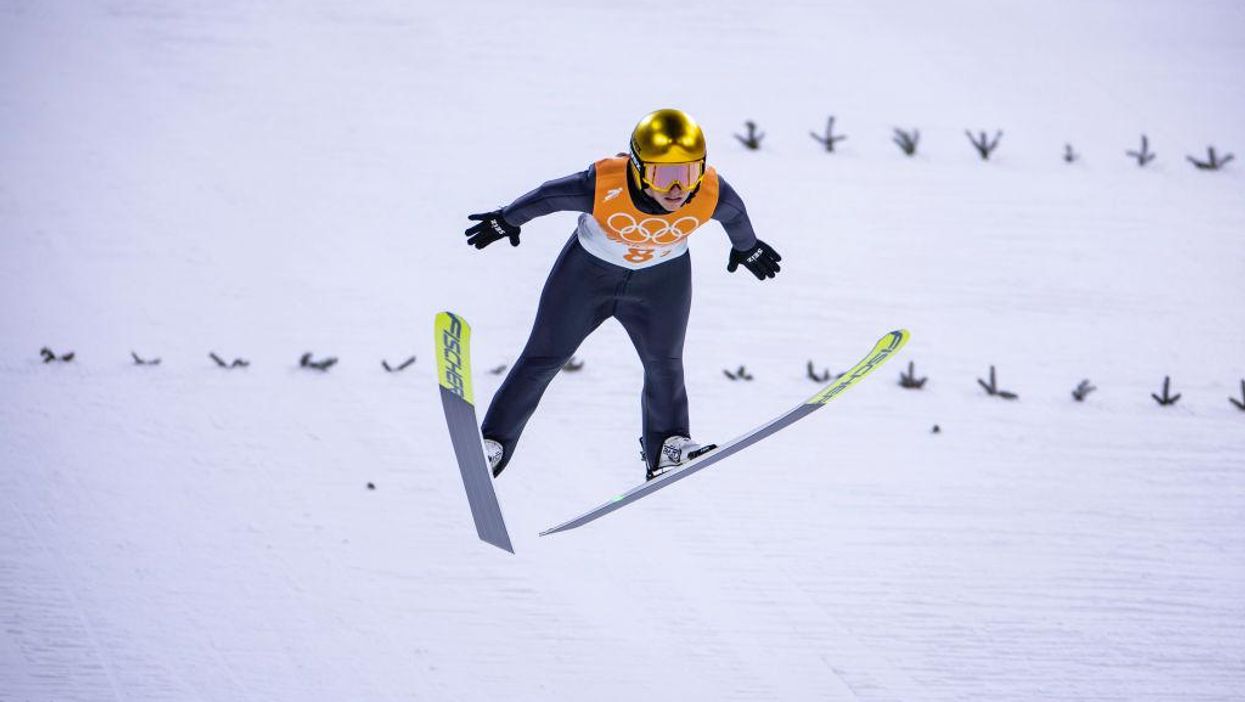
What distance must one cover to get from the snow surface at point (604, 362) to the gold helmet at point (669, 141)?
158cm

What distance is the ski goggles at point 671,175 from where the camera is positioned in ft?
12.7

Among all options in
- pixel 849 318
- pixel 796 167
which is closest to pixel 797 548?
pixel 849 318

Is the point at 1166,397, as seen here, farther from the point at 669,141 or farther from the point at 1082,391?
the point at 669,141

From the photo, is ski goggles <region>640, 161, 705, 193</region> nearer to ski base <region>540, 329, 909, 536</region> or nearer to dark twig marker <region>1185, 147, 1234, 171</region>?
ski base <region>540, 329, 909, 536</region>

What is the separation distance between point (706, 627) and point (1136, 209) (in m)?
3.58

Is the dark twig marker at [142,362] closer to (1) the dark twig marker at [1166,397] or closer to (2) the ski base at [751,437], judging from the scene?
(2) the ski base at [751,437]

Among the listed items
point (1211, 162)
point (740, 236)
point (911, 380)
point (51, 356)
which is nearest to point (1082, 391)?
point (911, 380)

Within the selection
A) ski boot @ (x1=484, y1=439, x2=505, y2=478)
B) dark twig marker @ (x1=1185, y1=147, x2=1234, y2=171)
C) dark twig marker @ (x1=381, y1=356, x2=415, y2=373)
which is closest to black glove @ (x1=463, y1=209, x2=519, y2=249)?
ski boot @ (x1=484, y1=439, x2=505, y2=478)

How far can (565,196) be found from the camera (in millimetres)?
4121

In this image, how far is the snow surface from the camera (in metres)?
4.55

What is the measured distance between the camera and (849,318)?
235 inches

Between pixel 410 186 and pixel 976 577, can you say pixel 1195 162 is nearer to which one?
pixel 976 577

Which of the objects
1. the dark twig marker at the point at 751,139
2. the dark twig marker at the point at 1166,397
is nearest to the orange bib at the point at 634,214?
the dark twig marker at the point at 1166,397

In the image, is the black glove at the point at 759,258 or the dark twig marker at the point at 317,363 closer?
the black glove at the point at 759,258
